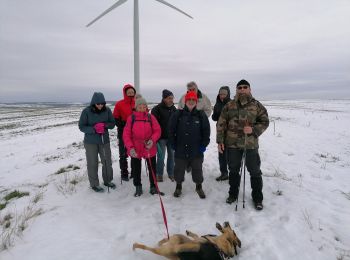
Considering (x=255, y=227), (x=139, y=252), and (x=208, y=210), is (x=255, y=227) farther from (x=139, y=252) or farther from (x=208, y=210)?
(x=139, y=252)

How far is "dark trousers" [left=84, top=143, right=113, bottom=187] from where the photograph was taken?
6.31 metres

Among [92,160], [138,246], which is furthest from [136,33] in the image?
[138,246]

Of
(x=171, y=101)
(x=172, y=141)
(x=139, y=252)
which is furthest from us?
(x=171, y=101)

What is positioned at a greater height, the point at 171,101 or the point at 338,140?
the point at 171,101

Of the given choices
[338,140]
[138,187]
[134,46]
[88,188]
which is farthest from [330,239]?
[338,140]

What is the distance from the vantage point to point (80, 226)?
480 centimetres

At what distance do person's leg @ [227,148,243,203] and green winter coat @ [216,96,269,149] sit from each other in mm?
141

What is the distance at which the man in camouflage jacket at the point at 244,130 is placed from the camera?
5.18m

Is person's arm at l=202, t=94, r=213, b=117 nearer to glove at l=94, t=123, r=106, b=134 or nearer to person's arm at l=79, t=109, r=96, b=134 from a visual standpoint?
glove at l=94, t=123, r=106, b=134

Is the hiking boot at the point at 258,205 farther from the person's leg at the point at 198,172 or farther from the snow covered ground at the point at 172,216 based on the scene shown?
the person's leg at the point at 198,172

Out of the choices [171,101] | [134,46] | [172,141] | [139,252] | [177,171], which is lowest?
[139,252]

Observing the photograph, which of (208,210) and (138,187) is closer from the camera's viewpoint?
(208,210)

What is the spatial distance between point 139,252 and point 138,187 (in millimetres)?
2256

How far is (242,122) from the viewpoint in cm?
524
